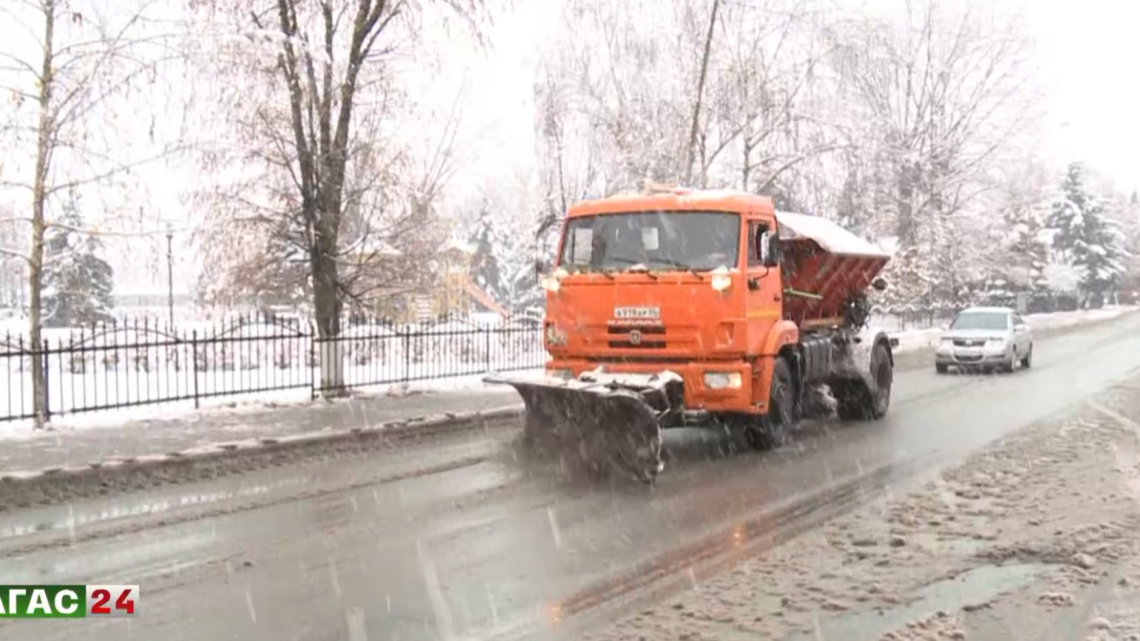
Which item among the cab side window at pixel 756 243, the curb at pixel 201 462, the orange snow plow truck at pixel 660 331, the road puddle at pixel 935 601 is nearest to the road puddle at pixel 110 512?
the curb at pixel 201 462

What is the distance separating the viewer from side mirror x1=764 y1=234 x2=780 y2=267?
38.0 ft

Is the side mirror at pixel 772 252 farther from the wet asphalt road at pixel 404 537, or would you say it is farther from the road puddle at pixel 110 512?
the road puddle at pixel 110 512

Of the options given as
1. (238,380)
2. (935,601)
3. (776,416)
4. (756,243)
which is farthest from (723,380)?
A: (238,380)

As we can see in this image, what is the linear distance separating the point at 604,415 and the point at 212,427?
5.47 m

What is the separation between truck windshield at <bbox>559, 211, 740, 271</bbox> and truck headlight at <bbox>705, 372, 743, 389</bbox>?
44.4 inches

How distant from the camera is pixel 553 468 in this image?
1080 centimetres

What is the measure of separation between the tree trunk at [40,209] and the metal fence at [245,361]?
19 centimetres

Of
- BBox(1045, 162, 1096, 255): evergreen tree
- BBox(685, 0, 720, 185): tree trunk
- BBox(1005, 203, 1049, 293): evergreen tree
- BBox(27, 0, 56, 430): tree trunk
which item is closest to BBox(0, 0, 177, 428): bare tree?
BBox(27, 0, 56, 430): tree trunk

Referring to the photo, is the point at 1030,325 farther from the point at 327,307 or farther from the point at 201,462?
the point at 201,462

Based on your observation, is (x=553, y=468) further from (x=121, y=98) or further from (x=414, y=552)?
(x=121, y=98)

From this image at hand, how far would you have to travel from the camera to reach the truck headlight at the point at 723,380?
10.9 m

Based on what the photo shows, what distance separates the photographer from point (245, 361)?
2088 centimetres

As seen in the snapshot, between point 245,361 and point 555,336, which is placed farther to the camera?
point 245,361

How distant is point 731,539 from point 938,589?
1718 mm
